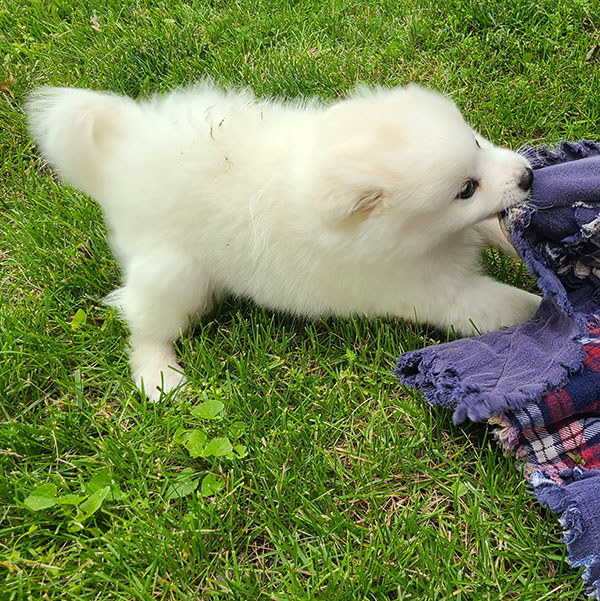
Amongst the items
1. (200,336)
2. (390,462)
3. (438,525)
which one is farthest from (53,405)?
(438,525)

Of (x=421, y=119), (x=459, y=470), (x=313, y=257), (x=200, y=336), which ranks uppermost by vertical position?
(x=421, y=119)

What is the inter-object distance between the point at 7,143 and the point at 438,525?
3.07m

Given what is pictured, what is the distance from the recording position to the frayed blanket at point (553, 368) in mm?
1794

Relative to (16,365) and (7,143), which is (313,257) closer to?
(16,365)

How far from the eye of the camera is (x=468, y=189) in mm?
2102

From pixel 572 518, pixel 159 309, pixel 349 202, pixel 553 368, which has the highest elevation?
pixel 349 202

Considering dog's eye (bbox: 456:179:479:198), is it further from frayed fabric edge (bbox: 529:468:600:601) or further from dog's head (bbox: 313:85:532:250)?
frayed fabric edge (bbox: 529:468:600:601)

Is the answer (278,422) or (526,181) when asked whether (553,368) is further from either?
(278,422)

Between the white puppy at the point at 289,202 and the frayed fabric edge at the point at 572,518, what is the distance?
0.62 m

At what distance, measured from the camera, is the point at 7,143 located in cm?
348

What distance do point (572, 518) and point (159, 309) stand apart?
1.62 meters

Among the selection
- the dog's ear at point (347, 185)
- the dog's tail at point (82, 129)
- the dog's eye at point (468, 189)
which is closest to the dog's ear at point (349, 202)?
the dog's ear at point (347, 185)

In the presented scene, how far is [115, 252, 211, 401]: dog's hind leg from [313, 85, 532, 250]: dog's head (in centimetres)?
68

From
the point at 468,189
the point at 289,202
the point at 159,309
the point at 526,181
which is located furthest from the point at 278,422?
the point at 526,181
